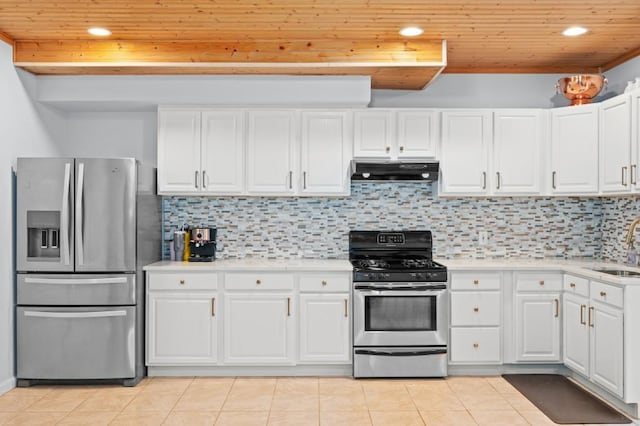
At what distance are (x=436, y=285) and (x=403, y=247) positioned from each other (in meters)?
0.67

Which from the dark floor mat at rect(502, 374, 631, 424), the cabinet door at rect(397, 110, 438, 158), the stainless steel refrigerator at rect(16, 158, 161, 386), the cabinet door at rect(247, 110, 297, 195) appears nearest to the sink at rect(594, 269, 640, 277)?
the dark floor mat at rect(502, 374, 631, 424)

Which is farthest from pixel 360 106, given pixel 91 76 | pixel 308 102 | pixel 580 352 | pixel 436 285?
pixel 580 352

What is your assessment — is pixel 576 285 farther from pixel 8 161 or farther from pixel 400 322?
pixel 8 161

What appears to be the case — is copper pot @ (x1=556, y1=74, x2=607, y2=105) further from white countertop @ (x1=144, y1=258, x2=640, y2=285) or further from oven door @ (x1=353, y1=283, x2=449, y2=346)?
oven door @ (x1=353, y1=283, x2=449, y2=346)

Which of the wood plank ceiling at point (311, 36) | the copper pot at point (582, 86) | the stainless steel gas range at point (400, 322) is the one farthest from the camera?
the copper pot at point (582, 86)

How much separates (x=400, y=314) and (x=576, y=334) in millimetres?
1305

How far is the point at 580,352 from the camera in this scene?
4.15m

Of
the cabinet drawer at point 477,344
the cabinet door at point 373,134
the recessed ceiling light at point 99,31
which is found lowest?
the cabinet drawer at point 477,344

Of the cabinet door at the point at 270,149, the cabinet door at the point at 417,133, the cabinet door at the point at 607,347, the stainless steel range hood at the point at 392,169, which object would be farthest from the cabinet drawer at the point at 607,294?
the cabinet door at the point at 270,149

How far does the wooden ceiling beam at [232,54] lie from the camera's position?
13.9 ft

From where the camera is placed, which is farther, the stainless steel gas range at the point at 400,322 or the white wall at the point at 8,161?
the stainless steel gas range at the point at 400,322

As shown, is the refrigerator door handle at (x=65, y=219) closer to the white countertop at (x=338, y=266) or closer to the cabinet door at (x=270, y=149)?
the white countertop at (x=338, y=266)

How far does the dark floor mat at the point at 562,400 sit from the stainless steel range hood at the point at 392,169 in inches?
69.0

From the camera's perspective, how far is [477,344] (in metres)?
4.47
